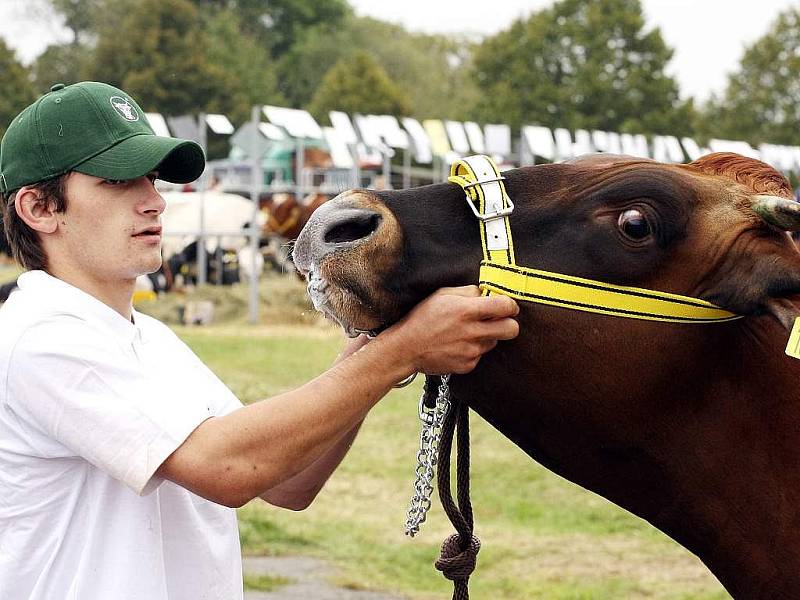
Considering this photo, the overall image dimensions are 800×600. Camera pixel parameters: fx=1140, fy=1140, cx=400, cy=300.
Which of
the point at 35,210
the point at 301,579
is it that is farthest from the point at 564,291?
the point at 301,579

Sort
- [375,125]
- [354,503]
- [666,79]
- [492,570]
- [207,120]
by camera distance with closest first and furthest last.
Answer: [492,570]
[354,503]
[207,120]
[375,125]
[666,79]

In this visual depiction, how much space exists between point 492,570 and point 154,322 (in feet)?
12.0

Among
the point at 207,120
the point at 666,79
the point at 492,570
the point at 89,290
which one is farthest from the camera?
the point at 666,79

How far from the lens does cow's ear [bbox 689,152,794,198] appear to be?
8.98 ft

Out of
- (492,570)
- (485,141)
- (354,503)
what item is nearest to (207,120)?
(485,141)

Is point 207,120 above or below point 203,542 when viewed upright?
above

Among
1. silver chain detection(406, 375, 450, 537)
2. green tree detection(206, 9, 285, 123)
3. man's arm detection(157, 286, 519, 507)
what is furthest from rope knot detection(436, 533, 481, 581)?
green tree detection(206, 9, 285, 123)

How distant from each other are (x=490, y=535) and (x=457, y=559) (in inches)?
160

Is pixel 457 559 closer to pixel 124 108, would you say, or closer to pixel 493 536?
pixel 124 108

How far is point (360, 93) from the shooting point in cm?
5016

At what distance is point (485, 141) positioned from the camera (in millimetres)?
20844

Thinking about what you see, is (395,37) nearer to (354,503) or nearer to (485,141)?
(485,141)

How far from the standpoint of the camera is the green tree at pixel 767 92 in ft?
143

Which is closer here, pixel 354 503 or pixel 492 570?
pixel 492 570
